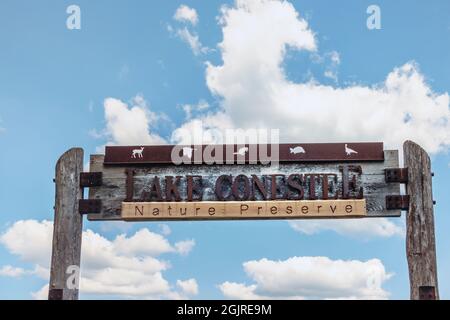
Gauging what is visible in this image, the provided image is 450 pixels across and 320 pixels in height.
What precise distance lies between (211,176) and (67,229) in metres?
2.53

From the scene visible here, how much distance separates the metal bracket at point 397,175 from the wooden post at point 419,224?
0.24ft

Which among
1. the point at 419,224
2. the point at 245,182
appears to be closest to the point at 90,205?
the point at 245,182

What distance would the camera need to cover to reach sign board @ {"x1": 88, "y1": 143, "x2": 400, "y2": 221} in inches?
364

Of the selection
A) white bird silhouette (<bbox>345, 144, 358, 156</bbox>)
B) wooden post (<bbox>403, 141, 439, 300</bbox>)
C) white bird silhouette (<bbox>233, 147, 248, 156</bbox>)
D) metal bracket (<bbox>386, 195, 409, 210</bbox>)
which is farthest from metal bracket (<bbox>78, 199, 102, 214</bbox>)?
wooden post (<bbox>403, 141, 439, 300</bbox>)

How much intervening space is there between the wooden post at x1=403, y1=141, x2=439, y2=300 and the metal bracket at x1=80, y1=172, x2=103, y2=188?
512cm

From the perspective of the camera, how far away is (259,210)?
924cm

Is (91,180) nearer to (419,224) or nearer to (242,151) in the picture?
(242,151)

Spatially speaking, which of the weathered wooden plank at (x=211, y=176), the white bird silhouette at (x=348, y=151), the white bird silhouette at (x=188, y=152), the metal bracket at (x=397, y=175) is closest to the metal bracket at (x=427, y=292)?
the weathered wooden plank at (x=211, y=176)

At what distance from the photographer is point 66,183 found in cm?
945

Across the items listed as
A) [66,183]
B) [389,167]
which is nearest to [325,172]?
[389,167]
